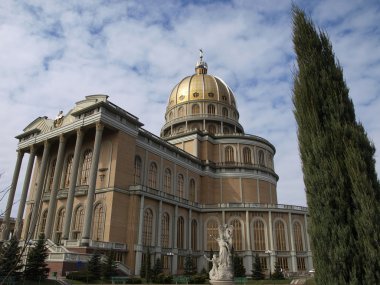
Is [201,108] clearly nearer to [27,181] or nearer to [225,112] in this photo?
[225,112]

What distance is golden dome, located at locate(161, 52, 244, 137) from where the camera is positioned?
61156 mm

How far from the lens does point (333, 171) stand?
312 inches

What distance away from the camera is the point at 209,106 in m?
62.4

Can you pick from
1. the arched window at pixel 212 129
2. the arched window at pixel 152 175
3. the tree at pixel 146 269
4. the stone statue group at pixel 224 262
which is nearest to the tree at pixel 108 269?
the tree at pixel 146 269

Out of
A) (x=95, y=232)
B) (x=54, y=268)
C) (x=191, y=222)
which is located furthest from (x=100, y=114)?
(x=191, y=222)

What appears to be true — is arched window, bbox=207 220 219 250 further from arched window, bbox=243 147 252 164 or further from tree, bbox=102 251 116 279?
tree, bbox=102 251 116 279

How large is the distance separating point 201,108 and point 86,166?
28.0 m

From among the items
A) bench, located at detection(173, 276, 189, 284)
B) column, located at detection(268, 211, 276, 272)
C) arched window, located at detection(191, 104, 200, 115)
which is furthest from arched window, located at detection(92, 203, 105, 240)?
arched window, located at detection(191, 104, 200, 115)

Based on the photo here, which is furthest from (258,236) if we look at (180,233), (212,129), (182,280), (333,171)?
(333,171)

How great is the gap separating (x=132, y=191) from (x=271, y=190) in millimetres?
28316

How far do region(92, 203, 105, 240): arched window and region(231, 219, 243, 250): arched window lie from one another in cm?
1927

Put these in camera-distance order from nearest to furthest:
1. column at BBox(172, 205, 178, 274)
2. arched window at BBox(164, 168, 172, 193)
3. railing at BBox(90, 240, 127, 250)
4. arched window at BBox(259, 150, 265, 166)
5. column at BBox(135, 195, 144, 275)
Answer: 1. railing at BBox(90, 240, 127, 250)
2. column at BBox(135, 195, 144, 275)
3. column at BBox(172, 205, 178, 274)
4. arched window at BBox(164, 168, 172, 193)
5. arched window at BBox(259, 150, 265, 166)

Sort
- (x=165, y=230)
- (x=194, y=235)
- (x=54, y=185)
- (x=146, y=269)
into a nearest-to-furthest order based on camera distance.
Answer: (x=146, y=269) < (x=54, y=185) < (x=165, y=230) < (x=194, y=235)

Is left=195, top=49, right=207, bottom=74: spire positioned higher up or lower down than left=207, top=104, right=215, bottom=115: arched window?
higher up
